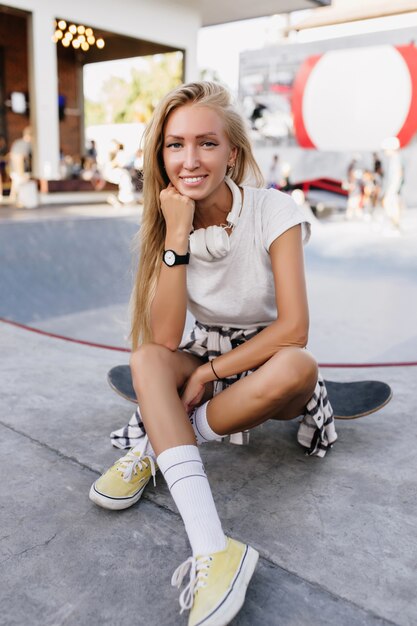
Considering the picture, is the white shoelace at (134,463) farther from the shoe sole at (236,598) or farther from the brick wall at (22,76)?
the brick wall at (22,76)

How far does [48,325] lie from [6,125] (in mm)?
11791

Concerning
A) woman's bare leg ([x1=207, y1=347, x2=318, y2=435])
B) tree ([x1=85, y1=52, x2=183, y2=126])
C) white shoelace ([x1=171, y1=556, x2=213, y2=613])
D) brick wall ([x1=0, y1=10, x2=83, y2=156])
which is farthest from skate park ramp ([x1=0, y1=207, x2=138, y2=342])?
tree ([x1=85, y1=52, x2=183, y2=126])

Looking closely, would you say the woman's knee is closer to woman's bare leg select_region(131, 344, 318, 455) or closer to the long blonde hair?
woman's bare leg select_region(131, 344, 318, 455)

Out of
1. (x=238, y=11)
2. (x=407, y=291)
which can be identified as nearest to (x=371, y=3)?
(x=238, y=11)

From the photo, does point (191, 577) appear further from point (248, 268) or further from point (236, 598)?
point (248, 268)

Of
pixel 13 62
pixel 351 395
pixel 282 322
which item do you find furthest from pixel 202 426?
pixel 13 62

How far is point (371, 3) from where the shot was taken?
1975cm

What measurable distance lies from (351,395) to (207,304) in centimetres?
69

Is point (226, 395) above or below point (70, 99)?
below

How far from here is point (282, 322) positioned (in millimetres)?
1486

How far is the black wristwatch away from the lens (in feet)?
5.00

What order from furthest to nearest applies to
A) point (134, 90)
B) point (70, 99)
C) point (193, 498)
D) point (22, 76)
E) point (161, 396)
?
1. point (134, 90)
2. point (70, 99)
3. point (22, 76)
4. point (161, 396)
5. point (193, 498)

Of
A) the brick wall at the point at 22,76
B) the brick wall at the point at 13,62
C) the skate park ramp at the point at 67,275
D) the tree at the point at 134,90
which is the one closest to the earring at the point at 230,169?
the skate park ramp at the point at 67,275

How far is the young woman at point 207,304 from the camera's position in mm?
1362
